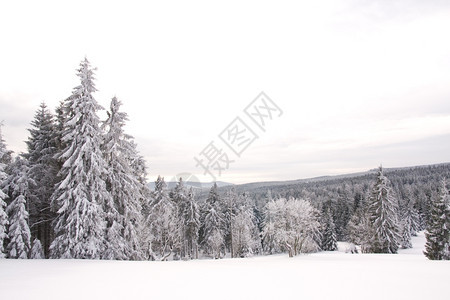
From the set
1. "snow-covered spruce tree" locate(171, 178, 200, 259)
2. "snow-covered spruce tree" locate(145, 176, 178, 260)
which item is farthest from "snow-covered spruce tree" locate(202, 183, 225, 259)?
"snow-covered spruce tree" locate(145, 176, 178, 260)

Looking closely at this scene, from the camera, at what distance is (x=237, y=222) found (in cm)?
5041

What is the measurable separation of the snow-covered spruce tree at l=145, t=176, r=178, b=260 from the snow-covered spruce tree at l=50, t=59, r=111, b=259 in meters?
12.0

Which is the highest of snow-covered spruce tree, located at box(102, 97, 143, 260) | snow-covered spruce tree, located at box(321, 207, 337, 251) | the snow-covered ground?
snow-covered spruce tree, located at box(102, 97, 143, 260)

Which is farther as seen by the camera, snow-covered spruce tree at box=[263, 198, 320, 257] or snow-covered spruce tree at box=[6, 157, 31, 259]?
snow-covered spruce tree at box=[263, 198, 320, 257]

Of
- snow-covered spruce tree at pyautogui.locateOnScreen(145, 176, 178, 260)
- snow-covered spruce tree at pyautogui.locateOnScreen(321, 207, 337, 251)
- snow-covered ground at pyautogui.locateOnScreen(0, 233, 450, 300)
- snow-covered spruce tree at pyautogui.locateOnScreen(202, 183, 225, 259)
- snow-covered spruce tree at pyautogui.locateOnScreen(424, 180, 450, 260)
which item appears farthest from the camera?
snow-covered spruce tree at pyautogui.locateOnScreen(321, 207, 337, 251)

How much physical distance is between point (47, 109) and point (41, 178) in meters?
6.09

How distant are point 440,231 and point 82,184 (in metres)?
37.3

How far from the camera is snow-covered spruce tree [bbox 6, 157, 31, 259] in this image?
1881 cm

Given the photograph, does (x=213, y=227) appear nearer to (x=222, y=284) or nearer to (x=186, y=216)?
(x=186, y=216)

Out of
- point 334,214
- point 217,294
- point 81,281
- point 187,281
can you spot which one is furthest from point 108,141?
point 334,214

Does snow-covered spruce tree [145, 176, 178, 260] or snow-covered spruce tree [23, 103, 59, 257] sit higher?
snow-covered spruce tree [23, 103, 59, 257]

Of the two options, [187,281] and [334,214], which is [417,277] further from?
[334,214]

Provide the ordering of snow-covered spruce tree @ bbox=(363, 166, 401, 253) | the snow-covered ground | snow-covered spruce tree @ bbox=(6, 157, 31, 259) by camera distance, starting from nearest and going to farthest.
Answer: the snow-covered ground
snow-covered spruce tree @ bbox=(6, 157, 31, 259)
snow-covered spruce tree @ bbox=(363, 166, 401, 253)

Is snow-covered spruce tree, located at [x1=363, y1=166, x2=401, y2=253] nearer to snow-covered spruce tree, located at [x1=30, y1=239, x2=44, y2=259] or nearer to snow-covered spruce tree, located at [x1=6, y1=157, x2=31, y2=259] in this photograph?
snow-covered spruce tree, located at [x1=30, y1=239, x2=44, y2=259]
